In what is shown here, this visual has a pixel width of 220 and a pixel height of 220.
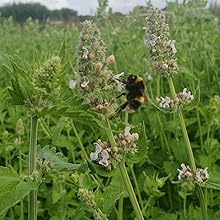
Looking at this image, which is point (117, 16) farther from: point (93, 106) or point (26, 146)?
point (93, 106)

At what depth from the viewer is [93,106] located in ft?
5.91

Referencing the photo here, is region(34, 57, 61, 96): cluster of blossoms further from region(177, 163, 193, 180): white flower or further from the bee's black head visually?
region(177, 163, 193, 180): white flower

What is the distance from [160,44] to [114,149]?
2.17 ft

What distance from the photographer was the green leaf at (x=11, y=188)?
5.12ft

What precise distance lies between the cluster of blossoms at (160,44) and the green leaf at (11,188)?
2.97ft

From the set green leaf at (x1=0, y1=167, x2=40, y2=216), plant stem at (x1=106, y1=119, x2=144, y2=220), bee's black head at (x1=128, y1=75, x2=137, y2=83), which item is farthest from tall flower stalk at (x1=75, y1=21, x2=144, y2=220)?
bee's black head at (x1=128, y1=75, x2=137, y2=83)

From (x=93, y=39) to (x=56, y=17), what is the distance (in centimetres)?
829

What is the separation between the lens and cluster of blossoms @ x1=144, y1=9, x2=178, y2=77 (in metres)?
2.35

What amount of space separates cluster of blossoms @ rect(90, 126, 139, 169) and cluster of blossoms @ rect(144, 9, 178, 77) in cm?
55

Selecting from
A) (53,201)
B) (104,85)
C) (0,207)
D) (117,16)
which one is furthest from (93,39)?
(117,16)

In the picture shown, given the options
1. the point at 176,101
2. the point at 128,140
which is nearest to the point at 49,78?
the point at 128,140

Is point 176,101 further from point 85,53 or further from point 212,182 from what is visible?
point 85,53

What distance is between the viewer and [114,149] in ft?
6.11

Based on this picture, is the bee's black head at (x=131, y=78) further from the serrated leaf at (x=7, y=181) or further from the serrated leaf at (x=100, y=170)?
the serrated leaf at (x=7, y=181)
